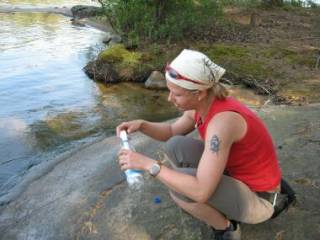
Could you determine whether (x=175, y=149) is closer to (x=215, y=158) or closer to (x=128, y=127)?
(x=128, y=127)

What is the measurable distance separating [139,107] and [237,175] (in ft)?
18.8

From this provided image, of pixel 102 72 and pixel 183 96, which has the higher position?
pixel 183 96

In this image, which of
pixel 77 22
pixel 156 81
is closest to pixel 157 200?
pixel 156 81

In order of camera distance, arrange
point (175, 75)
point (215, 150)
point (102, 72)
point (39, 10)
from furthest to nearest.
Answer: point (39, 10) < point (102, 72) < point (175, 75) < point (215, 150)

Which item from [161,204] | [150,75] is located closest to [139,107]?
[150,75]

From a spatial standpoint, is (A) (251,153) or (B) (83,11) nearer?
(A) (251,153)

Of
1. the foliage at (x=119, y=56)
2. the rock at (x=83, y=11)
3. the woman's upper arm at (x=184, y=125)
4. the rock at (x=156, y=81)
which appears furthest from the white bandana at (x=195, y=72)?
the rock at (x=83, y=11)

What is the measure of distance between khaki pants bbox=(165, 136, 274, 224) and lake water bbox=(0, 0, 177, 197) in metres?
2.83

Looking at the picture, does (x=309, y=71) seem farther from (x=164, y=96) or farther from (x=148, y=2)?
(x=148, y=2)

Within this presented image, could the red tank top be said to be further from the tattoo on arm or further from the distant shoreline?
the distant shoreline

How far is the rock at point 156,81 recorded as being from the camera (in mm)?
9625

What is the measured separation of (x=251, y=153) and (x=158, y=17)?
961 cm

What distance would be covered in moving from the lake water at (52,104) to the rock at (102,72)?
0.70 ft

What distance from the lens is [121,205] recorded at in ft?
13.6
